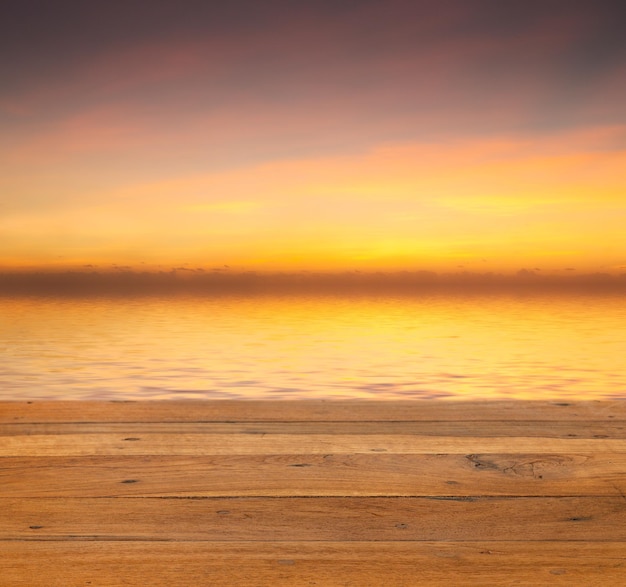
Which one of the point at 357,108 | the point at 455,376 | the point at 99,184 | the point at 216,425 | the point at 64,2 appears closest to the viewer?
the point at 216,425

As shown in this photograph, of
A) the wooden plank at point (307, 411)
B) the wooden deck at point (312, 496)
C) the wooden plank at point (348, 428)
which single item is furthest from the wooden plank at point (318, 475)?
the wooden plank at point (307, 411)

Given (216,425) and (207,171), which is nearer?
(216,425)

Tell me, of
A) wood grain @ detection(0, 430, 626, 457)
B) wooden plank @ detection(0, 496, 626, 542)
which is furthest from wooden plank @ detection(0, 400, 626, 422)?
wooden plank @ detection(0, 496, 626, 542)

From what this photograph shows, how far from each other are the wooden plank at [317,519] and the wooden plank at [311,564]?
0.11 ft

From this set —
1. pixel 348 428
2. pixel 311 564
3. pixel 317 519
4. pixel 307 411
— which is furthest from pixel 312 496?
pixel 307 411

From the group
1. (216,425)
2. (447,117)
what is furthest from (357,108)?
(216,425)

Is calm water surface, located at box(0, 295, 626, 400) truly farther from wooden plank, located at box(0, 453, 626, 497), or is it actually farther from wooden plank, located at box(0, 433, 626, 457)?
wooden plank, located at box(0, 453, 626, 497)

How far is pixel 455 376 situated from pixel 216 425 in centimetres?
605

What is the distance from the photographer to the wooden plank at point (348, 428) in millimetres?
1730

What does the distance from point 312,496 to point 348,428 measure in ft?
1.59

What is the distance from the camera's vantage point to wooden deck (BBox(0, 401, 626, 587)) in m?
1.02

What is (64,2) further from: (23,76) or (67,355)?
(67,355)

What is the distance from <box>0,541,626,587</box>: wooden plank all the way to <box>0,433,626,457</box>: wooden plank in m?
0.47

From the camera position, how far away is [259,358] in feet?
30.3
